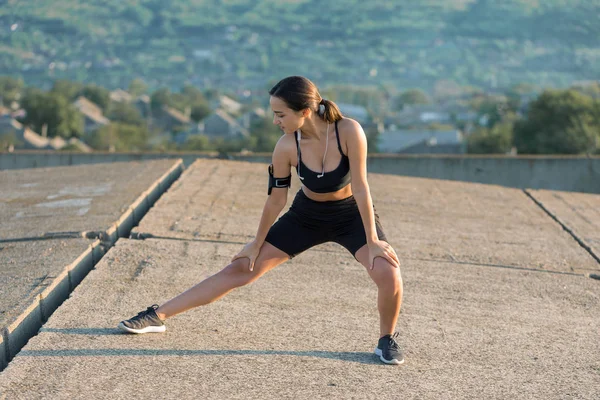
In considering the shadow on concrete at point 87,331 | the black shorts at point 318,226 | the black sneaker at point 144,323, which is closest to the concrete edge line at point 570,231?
the black shorts at point 318,226

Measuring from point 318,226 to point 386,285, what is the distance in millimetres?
500

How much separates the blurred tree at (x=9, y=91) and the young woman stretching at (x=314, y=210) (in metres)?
129

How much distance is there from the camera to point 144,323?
15.6 ft

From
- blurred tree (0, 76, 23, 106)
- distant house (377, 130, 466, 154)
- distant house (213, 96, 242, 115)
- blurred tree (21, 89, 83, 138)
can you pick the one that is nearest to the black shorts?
distant house (377, 130, 466, 154)

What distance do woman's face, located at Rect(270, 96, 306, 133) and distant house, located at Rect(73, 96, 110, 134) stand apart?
10156 centimetres

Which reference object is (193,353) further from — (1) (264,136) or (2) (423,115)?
(2) (423,115)

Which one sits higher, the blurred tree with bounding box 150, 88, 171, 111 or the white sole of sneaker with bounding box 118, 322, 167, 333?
the white sole of sneaker with bounding box 118, 322, 167, 333

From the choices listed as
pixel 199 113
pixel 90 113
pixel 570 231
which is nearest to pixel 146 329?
pixel 570 231

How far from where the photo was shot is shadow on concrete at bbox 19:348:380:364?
4492 millimetres

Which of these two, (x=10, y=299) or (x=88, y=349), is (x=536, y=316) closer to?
(x=88, y=349)

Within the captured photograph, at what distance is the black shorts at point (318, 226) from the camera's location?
4.59 metres

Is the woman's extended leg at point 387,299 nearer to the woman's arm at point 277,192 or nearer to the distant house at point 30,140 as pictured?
the woman's arm at point 277,192

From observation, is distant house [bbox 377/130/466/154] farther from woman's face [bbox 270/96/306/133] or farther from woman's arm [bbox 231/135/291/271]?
woman's face [bbox 270/96/306/133]

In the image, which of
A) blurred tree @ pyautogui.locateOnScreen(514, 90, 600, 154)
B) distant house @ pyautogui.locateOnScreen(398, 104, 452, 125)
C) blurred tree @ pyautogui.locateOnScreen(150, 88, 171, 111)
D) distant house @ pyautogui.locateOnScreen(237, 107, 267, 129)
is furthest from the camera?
distant house @ pyautogui.locateOnScreen(398, 104, 452, 125)
